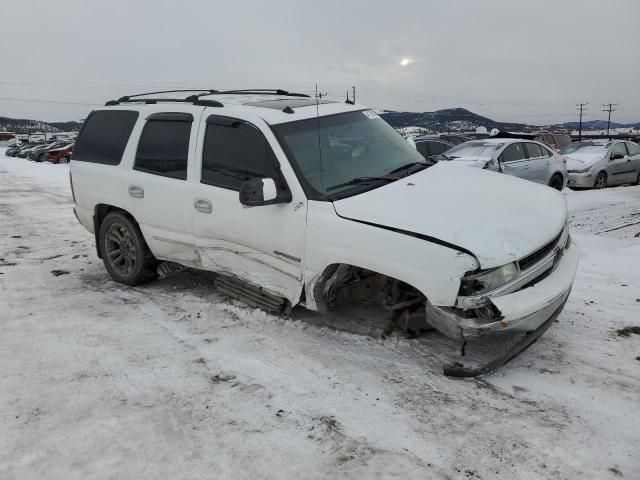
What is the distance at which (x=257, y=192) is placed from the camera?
12.3 ft

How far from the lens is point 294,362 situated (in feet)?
12.4

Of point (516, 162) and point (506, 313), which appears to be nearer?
point (506, 313)

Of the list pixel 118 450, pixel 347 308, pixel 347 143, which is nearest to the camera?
pixel 118 450

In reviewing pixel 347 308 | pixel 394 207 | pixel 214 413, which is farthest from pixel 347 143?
pixel 214 413

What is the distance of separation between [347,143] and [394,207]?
110 cm

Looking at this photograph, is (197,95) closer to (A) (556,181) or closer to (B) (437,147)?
(A) (556,181)

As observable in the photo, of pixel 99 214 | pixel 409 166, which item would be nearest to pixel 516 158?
pixel 409 166

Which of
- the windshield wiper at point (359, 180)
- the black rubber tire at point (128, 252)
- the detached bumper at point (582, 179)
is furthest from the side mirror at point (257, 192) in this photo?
the detached bumper at point (582, 179)

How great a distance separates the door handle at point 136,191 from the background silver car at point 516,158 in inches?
298

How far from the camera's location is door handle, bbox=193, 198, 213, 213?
4441mm

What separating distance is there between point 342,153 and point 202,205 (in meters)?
1.32

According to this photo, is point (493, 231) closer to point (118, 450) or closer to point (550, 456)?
point (550, 456)

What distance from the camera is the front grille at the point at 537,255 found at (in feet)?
10.9

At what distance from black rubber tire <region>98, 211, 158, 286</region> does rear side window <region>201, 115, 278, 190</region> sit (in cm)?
133
